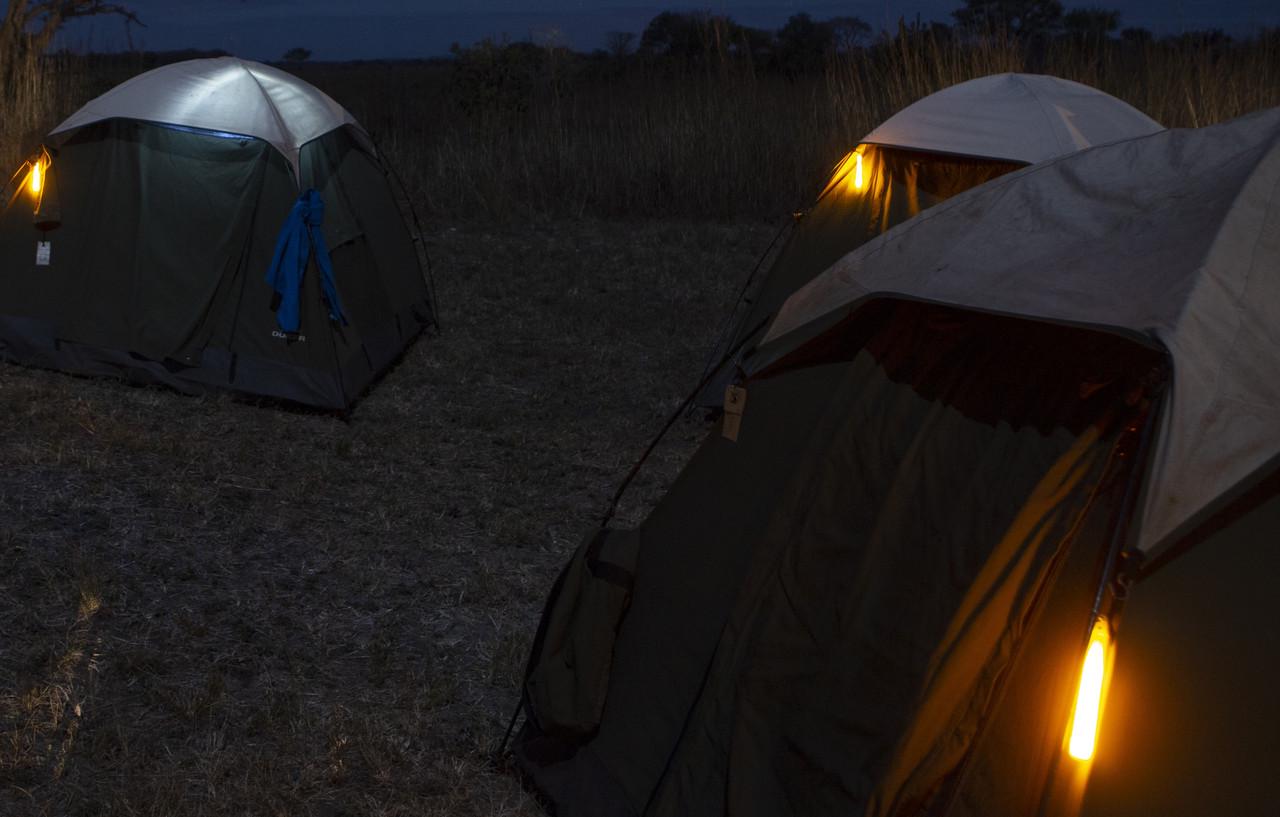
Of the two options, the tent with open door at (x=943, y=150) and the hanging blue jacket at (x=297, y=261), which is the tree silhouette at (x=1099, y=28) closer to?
the tent with open door at (x=943, y=150)

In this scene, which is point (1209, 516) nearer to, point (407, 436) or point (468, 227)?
point (407, 436)

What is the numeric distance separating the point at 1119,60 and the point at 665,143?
15.5 feet

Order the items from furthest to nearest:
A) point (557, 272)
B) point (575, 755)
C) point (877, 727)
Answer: point (557, 272)
point (575, 755)
point (877, 727)

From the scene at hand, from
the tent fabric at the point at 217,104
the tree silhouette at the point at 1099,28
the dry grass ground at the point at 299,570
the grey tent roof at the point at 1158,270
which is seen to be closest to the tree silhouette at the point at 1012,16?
the tree silhouette at the point at 1099,28

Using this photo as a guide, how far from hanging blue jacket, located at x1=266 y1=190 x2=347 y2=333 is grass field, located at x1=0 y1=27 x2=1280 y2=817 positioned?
1.89 ft

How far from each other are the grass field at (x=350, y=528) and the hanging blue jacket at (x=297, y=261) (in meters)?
0.58

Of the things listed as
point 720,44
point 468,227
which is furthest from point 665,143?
point 468,227

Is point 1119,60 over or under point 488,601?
over

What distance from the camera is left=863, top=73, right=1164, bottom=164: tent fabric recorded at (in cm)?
616

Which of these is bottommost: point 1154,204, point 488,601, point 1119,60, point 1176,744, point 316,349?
point 488,601

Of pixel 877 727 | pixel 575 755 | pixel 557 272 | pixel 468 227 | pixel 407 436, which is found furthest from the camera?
pixel 468 227

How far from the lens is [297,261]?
656 cm

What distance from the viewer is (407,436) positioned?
21.5ft

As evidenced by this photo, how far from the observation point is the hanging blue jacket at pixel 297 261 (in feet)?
21.5
